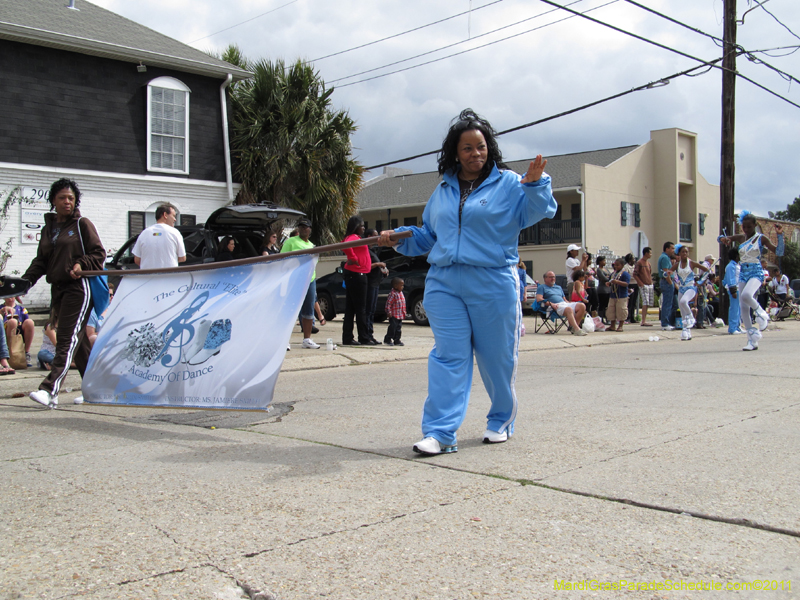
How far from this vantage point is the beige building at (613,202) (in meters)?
35.6

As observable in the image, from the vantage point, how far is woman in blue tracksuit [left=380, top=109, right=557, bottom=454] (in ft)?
13.6

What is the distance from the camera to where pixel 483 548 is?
271 cm

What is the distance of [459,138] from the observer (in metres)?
4.34

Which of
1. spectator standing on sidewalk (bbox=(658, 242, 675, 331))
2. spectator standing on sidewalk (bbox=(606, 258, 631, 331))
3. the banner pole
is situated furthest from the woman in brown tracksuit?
spectator standing on sidewalk (bbox=(658, 242, 675, 331))

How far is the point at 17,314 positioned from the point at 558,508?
7770mm

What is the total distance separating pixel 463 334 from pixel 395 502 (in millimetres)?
1291

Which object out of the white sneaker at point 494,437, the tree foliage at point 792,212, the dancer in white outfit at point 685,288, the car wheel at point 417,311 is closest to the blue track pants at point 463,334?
the white sneaker at point 494,437

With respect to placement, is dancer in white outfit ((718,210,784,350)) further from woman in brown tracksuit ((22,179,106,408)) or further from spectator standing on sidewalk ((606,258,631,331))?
woman in brown tracksuit ((22,179,106,408))

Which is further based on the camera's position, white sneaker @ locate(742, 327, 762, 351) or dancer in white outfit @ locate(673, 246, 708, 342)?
dancer in white outfit @ locate(673, 246, 708, 342)

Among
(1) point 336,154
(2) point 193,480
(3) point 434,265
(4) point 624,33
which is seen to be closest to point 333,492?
(2) point 193,480

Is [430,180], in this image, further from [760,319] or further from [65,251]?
[65,251]

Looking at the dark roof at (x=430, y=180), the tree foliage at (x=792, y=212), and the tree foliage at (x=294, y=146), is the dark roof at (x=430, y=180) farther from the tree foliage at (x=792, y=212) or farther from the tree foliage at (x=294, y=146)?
the tree foliage at (x=792, y=212)

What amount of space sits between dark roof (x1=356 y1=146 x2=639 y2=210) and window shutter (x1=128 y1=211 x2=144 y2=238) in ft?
59.3

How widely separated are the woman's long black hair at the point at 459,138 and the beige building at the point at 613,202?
98.9ft
